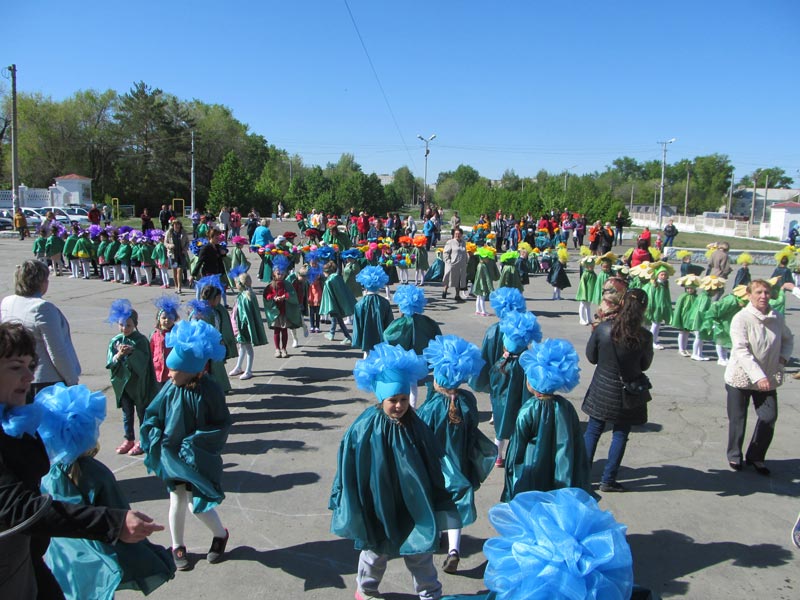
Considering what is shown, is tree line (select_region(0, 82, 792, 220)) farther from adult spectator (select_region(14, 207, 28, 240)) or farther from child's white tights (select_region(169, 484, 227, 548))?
child's white tights (select_region(169, 484, 227, 548))

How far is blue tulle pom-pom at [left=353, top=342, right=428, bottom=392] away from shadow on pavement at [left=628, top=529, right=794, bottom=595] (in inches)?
89.7

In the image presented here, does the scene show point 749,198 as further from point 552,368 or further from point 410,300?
point 552,368

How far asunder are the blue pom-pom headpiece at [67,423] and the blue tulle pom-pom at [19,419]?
60cm

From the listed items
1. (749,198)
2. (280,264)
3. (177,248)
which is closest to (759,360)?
(280,264)

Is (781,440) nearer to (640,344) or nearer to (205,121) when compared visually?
(640,344)

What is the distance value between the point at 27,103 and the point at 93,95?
6686 mm

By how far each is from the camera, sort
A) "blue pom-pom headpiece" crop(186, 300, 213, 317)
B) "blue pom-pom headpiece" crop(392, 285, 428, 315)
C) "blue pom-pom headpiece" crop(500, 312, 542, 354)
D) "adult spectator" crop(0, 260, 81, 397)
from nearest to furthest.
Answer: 1. "adult spectator" crop(0, 260, 81, 397)
2. "blue pom-pom headpiece" crop(500, 312, 542, 354)
3. "blue pom-pom headpiece" crop(186, 300, 213, 317)
4. "blue pom-pom headpiece" crop(392, 285, 428, 315)

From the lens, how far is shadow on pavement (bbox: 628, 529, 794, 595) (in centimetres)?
426

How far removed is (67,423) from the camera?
3059 mm

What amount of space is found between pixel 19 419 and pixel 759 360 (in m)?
5.97

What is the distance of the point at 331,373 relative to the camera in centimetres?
924

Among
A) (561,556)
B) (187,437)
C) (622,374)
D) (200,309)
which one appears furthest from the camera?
(200,309)

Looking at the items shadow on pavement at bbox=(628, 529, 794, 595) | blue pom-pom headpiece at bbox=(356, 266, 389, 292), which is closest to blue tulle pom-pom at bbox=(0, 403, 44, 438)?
shadow on pavement at bbox=(628, 529, 794, 595)

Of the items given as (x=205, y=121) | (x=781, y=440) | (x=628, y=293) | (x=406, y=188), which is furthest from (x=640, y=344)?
(x=406, y=188)
